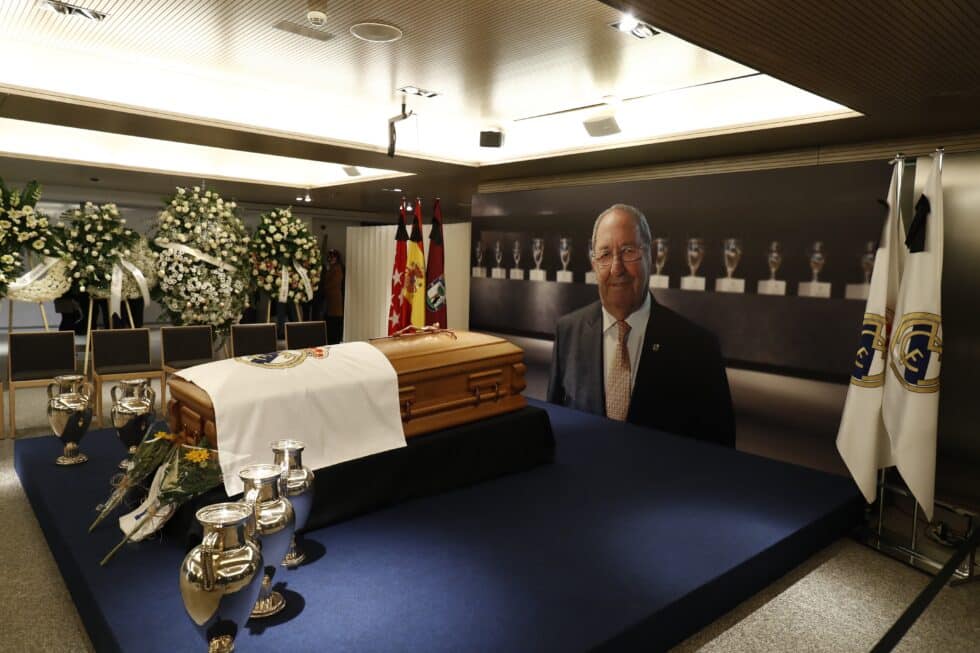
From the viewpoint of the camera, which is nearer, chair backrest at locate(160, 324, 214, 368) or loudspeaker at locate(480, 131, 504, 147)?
loudspeaker at locate(480, 131, 504, 147)

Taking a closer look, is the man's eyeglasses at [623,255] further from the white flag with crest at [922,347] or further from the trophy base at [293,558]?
the trophy base at [293,558]

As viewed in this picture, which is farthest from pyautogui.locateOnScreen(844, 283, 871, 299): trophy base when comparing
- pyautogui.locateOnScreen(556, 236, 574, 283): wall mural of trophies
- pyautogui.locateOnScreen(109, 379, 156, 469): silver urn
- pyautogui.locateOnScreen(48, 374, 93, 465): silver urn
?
pyautogui.locateOnScreen(48, 374, 93, 465): silver urn

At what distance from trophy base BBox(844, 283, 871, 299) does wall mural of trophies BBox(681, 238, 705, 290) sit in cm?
92

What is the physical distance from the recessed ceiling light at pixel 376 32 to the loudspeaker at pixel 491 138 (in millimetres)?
1914

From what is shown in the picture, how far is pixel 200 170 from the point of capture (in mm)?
7500

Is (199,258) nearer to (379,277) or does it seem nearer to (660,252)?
(379,277)

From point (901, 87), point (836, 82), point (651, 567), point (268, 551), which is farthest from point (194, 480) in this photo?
point (901, 87)

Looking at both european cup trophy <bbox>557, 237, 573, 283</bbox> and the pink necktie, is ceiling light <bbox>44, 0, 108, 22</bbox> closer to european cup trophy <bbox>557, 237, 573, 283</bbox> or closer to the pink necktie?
european cup trophy <bbox>557, 237, 573, 283</bbox>

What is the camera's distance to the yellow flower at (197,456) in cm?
235

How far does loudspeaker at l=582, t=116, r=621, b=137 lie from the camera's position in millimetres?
4391

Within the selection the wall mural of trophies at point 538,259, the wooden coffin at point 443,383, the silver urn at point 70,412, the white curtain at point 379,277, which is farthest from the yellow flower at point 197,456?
the white curtain at point 379,277

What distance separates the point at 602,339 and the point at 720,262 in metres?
1.09

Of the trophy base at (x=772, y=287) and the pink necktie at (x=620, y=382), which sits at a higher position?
the trophy base at (x=772, y=287)

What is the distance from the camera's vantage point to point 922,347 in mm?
3018
